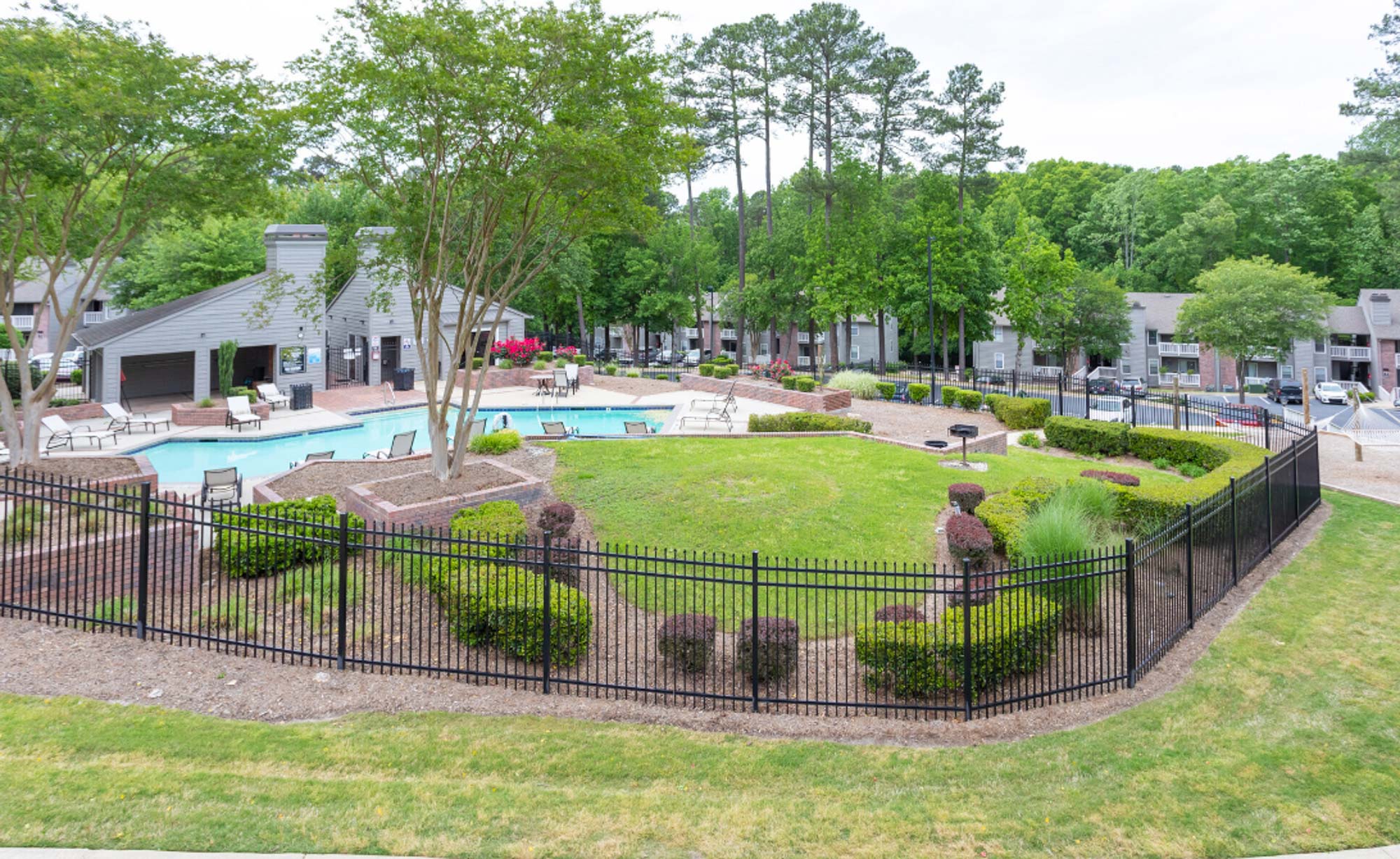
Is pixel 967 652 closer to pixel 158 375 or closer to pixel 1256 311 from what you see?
pixel 158 375

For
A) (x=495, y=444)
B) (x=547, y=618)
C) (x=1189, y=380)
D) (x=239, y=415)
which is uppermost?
(x=1189, y=380)

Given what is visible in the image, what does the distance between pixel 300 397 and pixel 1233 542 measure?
2838 cm

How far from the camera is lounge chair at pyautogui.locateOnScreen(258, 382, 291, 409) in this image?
95.9 ft

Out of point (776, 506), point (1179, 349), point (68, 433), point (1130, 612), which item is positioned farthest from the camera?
point (1179, 349)

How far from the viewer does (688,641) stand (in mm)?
A: 8461

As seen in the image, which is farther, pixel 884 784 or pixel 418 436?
pixel 418 436

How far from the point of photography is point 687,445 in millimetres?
19297

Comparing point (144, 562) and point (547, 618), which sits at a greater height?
point (144, 562)

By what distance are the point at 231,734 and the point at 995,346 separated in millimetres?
59174

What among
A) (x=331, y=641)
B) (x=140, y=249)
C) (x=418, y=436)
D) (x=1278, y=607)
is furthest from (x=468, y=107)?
(x=140, y=249)

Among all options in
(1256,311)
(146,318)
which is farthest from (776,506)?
(1256,311)

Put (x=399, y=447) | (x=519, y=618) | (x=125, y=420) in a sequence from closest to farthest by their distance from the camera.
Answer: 1. (x=519, y=618)
2. (x=399, y=447)
3. (x=125, y=420)

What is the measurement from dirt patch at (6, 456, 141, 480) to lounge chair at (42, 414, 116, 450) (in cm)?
814

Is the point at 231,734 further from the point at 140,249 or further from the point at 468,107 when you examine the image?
the point at 140,249
